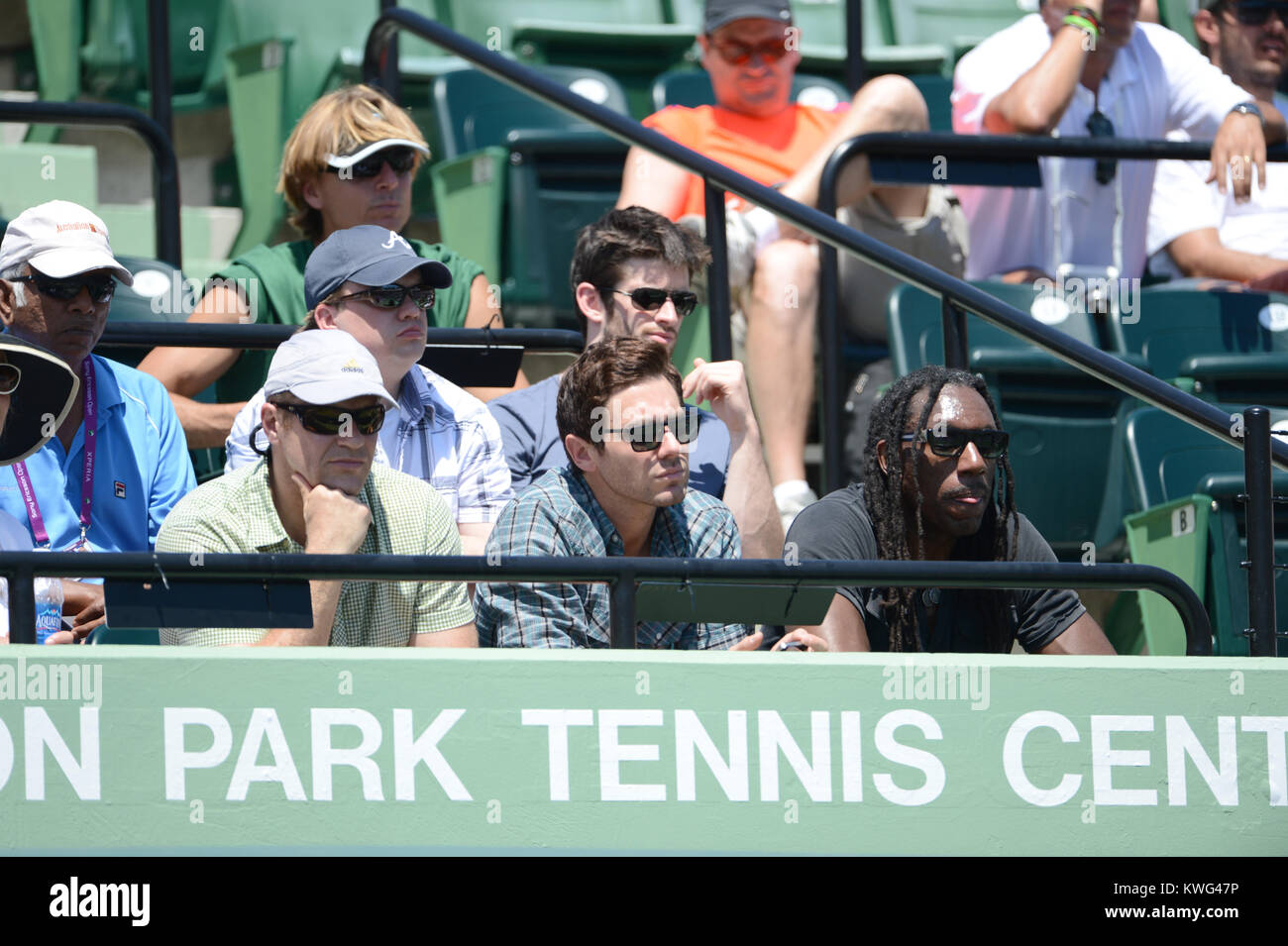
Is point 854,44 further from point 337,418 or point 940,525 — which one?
point 337,418

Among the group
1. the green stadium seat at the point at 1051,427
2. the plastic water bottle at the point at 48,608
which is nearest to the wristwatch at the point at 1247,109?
the green stadium seat at the point at 1051,427

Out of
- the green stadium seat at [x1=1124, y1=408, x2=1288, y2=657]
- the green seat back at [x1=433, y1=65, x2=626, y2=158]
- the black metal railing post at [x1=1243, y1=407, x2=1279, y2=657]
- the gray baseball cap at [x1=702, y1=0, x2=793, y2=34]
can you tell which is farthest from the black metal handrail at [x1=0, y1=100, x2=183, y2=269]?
the black metal railing post at [x1=1243, y1=407, x2=1279, y2=657]

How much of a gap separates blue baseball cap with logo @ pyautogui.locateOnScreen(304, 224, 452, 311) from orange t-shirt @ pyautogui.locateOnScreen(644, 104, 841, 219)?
5.57ft

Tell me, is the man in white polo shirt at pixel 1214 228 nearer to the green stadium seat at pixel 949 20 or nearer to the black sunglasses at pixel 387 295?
the green stadium seat at pixel 949 20

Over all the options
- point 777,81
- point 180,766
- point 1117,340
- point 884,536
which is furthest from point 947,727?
point 777,81

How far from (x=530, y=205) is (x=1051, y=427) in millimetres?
1654

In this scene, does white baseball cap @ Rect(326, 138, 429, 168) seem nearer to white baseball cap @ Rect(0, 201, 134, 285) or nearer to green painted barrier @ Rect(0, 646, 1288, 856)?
white baseball cap @ Rect(0, 201, 134, 285)

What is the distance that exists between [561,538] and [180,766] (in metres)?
0.85

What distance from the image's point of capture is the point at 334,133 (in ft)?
→ 16.2

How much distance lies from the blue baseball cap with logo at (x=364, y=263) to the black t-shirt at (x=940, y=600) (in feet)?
3.10

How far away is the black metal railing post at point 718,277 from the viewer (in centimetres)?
502

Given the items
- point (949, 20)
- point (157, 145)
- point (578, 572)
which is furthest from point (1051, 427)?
point (949, 20)
